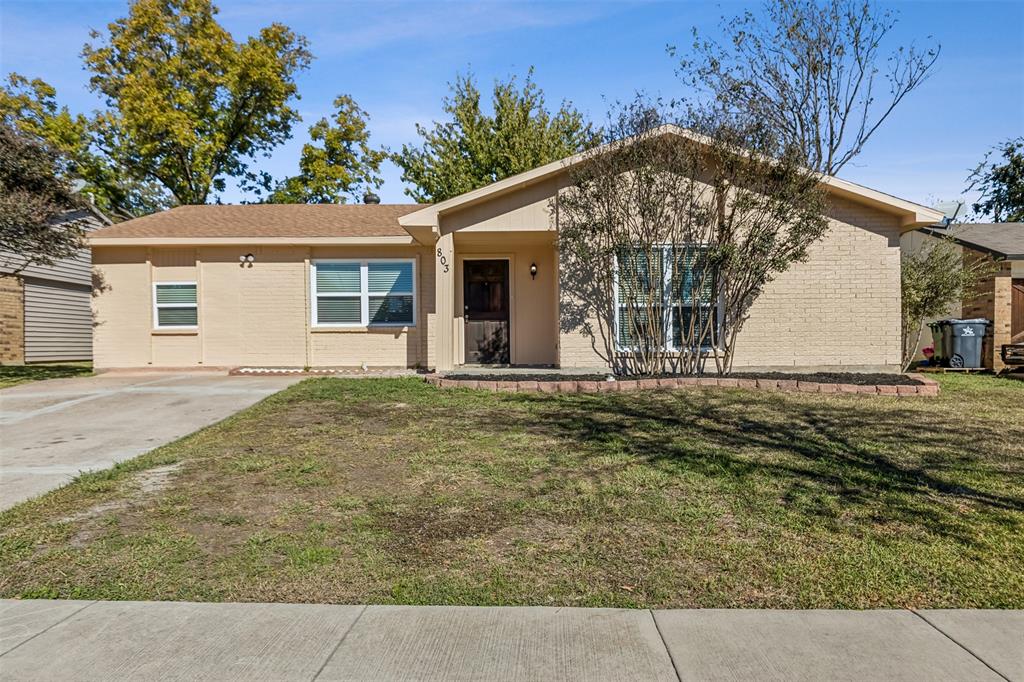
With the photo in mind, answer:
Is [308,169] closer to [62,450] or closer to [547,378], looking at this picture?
[547,378]

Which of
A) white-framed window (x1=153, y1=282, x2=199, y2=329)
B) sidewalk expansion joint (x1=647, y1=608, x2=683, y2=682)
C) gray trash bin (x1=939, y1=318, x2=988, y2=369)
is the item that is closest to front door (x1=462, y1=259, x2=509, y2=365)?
white-framed window (x1=153, y1=282, x2=199, y2=329)

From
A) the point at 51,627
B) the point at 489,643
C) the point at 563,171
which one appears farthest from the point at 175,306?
the point at 489,643

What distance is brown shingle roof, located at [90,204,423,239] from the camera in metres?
14.6

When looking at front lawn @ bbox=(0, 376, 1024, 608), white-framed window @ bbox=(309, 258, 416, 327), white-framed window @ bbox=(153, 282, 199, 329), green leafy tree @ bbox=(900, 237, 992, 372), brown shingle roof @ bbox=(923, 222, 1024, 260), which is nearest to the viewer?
front lawn @ bbox=(0, 376, 1024, 608)

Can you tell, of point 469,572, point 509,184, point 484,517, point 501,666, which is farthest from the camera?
point 509,184

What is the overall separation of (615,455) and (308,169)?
25711mm

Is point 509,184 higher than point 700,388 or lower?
higher

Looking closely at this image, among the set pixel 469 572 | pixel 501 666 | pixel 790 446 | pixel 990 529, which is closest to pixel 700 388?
pixel 790 446

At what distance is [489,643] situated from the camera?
341 centimetres

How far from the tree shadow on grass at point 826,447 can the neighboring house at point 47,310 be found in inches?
651

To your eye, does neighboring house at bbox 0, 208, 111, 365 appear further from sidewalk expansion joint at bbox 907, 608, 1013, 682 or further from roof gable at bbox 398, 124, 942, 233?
sidewalk expansion joint at bbox 907, 608, 1013, 682

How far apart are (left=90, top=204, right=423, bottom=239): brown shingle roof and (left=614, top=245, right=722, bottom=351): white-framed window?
5.16 meters

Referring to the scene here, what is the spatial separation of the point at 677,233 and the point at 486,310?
5.02m

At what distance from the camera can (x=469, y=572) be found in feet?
13.9
